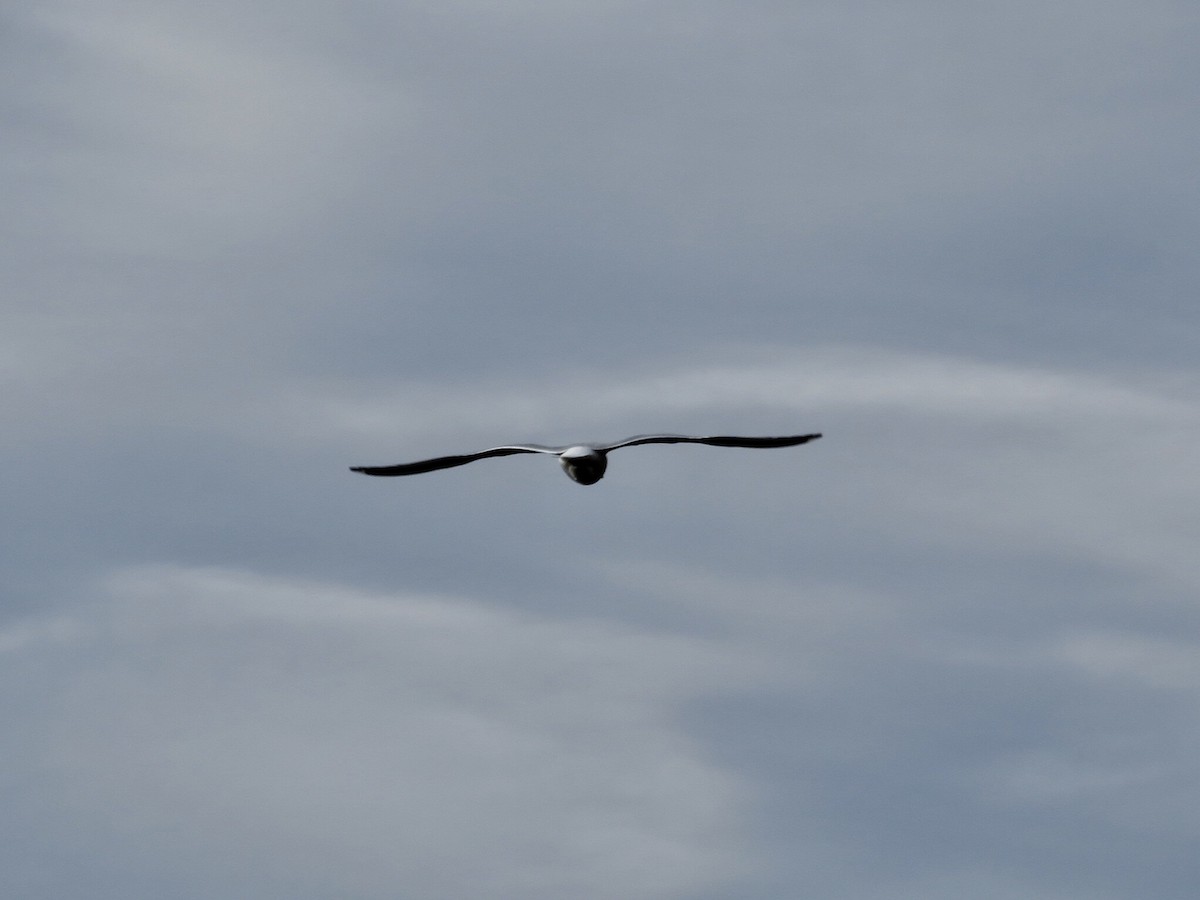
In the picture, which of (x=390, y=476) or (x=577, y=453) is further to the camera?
(x=390, y=476)

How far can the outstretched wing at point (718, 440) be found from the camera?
71.4 m

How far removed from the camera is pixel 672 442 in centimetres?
7312

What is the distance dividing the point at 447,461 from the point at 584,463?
1160cm

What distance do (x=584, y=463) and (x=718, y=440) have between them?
28.1ft

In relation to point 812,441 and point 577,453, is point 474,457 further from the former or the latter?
point 812,441

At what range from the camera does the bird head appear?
230 feet

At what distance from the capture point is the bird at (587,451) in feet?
231

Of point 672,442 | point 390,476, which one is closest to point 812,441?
point 672,442

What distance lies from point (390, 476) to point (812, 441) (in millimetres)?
→ 19481

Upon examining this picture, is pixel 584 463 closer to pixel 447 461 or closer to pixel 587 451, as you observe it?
pixel 587 451

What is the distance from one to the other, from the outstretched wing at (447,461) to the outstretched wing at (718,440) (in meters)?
2.99

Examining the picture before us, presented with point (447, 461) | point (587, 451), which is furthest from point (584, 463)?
point (447, 461)

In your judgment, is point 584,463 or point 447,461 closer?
point 584,463

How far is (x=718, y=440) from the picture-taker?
3019 inches
